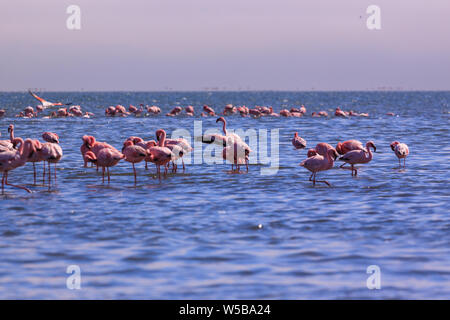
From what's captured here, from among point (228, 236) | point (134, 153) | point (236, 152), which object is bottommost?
point (228, 236)

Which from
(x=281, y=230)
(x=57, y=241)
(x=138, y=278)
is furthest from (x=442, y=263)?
(x=57, y=241)

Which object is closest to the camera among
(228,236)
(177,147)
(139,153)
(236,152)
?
(228,236)

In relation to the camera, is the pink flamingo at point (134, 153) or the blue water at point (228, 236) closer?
the blue water at point (228, 236)

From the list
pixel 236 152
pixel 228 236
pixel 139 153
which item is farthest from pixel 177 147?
pixel 228 236

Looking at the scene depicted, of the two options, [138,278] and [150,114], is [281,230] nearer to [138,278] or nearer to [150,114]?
[138,278]

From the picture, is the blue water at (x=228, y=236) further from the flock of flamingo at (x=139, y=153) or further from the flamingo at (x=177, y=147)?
the flamingo at (x=177, y=147)

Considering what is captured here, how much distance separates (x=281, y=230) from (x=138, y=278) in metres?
3.49

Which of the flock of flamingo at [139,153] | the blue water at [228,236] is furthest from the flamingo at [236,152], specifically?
the blue water at [228,236]

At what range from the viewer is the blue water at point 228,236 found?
8.12 m

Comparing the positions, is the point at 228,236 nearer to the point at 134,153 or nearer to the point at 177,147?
the point at 134,153

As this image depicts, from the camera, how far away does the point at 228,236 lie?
35.2 ft

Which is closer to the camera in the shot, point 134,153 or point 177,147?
point 134,153

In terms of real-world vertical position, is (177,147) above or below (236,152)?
above
